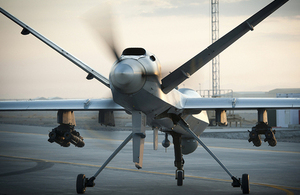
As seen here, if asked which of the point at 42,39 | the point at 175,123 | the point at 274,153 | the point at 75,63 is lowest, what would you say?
the point at 274,153

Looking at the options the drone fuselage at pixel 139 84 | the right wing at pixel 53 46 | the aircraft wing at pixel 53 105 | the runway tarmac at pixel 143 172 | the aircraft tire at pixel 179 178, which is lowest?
the runway tarmac at pixel 143 172

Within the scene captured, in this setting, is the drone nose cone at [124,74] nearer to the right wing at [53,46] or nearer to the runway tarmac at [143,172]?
the runway tarmac at [143,172]

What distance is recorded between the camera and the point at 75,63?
14.1 metres

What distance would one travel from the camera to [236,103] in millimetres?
13141

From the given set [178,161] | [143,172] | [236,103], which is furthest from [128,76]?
[143,172]

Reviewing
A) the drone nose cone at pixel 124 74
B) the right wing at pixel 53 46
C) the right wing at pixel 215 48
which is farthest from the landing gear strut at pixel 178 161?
the drone nose cone at pixel 124 74

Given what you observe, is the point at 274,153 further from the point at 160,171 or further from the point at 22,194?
the point at 22,194

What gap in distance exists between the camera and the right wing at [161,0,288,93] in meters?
10.3

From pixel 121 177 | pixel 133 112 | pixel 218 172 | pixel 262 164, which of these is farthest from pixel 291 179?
pixel 133 112

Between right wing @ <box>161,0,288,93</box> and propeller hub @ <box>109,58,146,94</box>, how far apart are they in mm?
1104

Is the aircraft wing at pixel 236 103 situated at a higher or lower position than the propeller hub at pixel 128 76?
lower

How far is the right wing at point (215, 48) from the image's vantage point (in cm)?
1033

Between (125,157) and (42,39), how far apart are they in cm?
1126

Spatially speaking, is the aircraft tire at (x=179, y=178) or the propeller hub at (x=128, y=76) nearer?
the propeller hub at (x=128, y=76)
